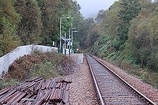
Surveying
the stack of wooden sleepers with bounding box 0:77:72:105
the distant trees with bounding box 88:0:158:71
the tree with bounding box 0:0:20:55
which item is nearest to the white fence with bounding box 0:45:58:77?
the tree with bounding box 0:0:20:55

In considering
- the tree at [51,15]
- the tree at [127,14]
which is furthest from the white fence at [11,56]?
the tree at [127,14]

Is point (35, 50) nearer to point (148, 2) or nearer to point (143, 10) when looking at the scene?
point (143, 10)

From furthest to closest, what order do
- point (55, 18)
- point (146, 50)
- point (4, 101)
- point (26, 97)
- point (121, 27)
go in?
point (121, 27), point (55, 18), point (146, 50), point (26, 97), point (4, 101)

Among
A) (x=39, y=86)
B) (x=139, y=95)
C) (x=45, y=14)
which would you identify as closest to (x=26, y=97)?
(x=39, y=86)

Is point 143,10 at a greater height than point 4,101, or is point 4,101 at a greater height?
point 143,10

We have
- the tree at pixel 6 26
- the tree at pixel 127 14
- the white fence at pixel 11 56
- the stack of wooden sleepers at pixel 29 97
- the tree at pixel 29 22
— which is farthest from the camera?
the tree at pixel 127 14

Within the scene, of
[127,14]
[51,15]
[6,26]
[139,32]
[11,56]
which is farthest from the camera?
[127,14]

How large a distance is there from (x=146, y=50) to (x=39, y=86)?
97.8ft

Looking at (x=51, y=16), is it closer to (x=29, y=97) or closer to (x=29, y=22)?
(x=29, y=22)

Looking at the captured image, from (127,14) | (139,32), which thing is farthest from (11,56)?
(127,14)

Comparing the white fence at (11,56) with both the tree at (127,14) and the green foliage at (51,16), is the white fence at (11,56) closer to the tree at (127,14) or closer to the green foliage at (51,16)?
the green foliage at (51,16)

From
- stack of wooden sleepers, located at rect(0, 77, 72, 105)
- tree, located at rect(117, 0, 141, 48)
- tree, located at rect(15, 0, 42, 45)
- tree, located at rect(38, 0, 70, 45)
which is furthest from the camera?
tree, located at rect(117, 0, 141, 48)

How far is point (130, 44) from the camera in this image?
5781 cm

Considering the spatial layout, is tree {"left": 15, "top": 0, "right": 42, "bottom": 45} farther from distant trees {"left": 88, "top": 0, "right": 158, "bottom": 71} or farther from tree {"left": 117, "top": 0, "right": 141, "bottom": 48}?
tree {"left": 117, "top": 0, "right": 141, "bottom": 48}
